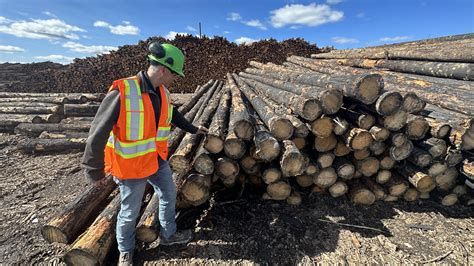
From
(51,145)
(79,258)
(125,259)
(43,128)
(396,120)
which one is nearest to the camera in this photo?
(79,258)

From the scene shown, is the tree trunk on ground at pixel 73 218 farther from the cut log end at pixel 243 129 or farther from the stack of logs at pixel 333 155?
the cut log end at pixel 243 129

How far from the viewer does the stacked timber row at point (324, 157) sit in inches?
143

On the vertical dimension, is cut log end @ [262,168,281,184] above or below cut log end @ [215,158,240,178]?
below

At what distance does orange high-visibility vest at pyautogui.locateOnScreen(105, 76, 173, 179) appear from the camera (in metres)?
Answer: 2.78

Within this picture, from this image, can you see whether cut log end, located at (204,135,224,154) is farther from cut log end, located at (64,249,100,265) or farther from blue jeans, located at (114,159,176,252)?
cut log end, located at (64,249,100,265)

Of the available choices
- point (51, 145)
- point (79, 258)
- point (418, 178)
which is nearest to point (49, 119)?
point (51, 145)

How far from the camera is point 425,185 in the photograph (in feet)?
13.3

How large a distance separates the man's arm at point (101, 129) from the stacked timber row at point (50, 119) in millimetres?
4753

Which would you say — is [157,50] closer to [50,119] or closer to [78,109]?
[50,119]

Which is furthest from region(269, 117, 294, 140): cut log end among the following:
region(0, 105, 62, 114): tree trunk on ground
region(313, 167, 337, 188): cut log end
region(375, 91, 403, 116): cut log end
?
region(0, 105, 62, 114): tree trunk on ground

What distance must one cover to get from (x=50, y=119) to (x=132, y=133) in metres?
7.36

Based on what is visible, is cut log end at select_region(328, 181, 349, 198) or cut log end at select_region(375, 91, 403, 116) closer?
cut log end at select_region(375, 91, 403, 116)

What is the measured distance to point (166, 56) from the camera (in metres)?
2.80

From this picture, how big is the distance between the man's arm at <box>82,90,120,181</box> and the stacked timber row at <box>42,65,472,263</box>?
927mm
